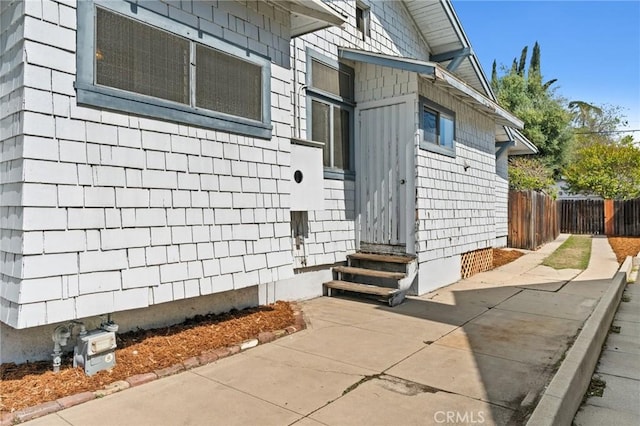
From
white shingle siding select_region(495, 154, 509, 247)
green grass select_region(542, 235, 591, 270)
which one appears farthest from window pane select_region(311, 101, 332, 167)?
white shingle siding select_region(495, 154, 509, 247)

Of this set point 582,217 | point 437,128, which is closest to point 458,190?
point 437,128

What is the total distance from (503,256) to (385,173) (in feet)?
19.5

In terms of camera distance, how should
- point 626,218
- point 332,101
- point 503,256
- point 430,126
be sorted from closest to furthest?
point 332,101 → point 430,126 → point 503,256 → point 626,218

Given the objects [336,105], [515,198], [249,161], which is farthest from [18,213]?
[515,198]

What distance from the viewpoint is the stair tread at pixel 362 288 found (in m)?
6.27

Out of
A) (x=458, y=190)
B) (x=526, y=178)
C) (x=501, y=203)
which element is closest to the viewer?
(x=458, y=190)

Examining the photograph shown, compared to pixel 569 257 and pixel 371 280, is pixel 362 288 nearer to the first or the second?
pixel 371 280

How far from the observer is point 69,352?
3732mm

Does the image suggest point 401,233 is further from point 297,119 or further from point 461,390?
point 461,390

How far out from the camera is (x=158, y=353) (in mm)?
3855

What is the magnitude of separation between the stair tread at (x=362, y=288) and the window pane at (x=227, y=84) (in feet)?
10.2

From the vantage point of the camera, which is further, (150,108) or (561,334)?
(561,334)

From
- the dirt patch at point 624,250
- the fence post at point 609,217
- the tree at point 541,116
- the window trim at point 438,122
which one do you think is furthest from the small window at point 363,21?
the tree at point 541,116

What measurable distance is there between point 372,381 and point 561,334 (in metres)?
2.72
